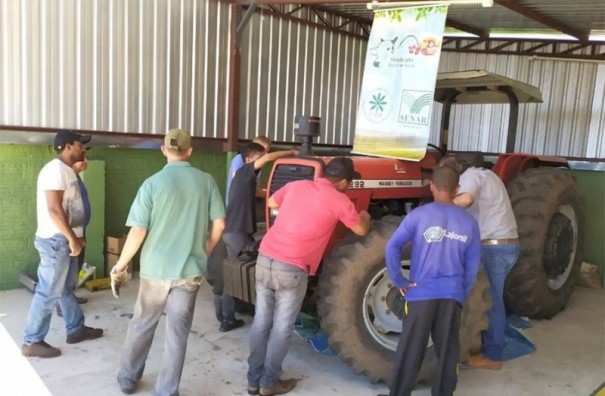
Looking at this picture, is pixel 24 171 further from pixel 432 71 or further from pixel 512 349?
pixel 512 349

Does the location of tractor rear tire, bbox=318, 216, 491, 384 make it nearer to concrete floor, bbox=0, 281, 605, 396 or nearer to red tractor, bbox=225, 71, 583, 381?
red tractor, bbox=225, 71, 583, 381

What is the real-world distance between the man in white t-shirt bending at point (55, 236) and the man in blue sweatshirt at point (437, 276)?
244 centimetres

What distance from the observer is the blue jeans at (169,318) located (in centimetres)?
356

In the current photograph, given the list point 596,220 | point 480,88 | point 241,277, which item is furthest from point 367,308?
point 596,220

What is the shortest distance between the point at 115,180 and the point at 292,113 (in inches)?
113

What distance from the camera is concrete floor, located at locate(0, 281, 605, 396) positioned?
3.95 m

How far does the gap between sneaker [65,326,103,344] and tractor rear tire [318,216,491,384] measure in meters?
2.02

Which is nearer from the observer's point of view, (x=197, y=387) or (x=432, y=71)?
(x=197, y=387)

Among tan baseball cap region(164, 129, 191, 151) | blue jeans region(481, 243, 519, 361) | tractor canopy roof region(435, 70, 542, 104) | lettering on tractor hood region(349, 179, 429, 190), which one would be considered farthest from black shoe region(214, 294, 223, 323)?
tractor canopy roof region(435, 70, 542, 104)

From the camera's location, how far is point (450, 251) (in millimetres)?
3371

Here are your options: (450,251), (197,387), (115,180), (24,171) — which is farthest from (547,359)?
(24,171)

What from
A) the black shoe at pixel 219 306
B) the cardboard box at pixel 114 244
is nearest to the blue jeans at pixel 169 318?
the black shoe at pixel 219 306

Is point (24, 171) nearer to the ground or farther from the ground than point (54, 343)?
farther from the ground

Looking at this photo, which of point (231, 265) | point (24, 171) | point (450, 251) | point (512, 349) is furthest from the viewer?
point (24, 171)
